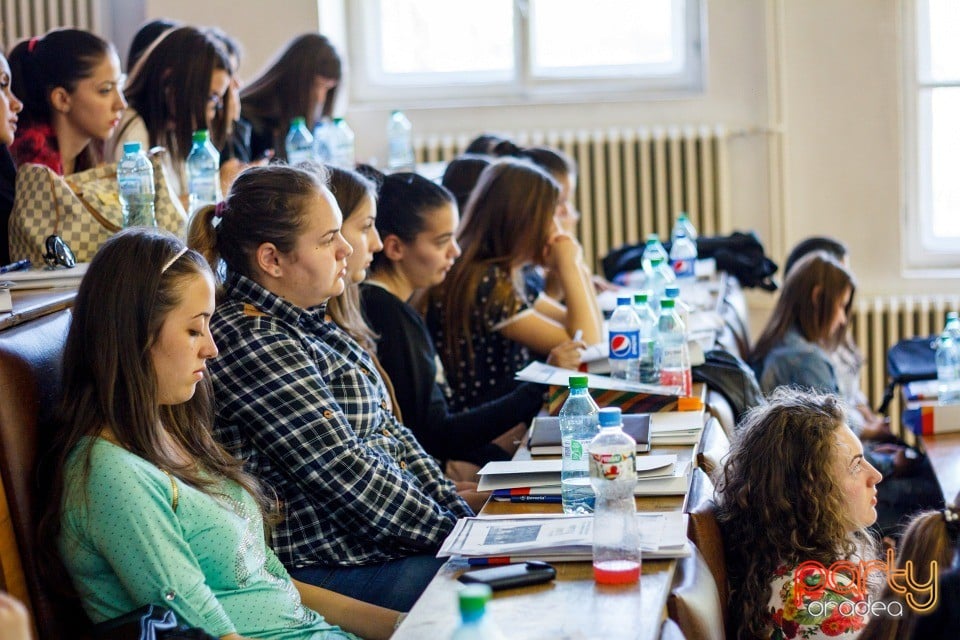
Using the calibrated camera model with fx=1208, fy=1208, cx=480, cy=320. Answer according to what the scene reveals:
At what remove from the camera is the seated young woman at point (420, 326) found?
268 cm

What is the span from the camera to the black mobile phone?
1631 mm

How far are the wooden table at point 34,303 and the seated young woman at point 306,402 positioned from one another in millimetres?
248

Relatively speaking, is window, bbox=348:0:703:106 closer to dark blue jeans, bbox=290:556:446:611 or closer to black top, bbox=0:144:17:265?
black top, bbox=0:144:17:265

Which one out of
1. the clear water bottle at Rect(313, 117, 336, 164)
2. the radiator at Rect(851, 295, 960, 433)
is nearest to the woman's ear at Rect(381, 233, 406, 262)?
the clear water bottle at Rect(313, 117, 336, 164)

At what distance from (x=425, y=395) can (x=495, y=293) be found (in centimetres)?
59

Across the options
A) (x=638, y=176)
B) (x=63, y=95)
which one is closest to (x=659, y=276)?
(x=638, y=176)

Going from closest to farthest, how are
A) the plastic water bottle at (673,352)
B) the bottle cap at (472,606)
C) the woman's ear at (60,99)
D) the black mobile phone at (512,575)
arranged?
1. the bottle cap at (472,606)
2. the black mobile phone at (512,575)
3. the plastic water bottle at (673,352)
4. the woman's ear at (60,99)

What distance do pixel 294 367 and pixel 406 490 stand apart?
301 millimetres

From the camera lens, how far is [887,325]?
17.7 feet

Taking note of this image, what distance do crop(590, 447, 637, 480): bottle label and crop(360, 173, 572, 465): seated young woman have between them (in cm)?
98

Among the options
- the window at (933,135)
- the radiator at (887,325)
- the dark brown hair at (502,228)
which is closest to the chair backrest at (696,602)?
the dark brown hair at (502,228)

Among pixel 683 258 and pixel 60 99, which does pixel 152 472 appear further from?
pixel 683 258

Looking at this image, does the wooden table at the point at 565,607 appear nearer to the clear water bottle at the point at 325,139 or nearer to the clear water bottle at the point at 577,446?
the clear water bottle at the point at 577,446

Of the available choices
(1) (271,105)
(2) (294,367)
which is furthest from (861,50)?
(2) (294,367)
